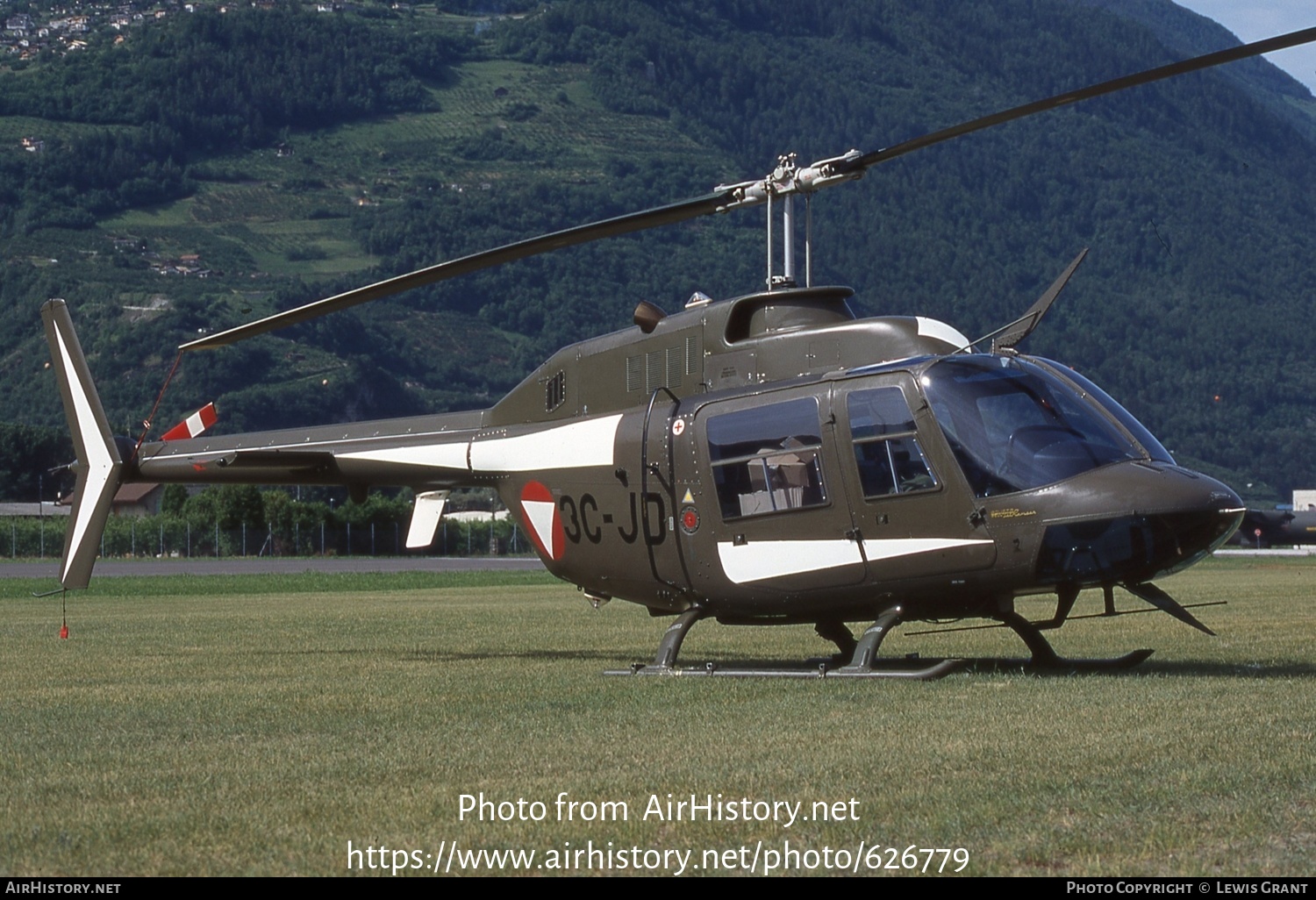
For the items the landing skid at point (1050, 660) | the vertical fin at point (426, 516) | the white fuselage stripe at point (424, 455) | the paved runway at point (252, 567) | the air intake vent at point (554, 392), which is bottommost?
the paved runway at point (252, 567)

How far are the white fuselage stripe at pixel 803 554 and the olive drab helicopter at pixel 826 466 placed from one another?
0.06 feet

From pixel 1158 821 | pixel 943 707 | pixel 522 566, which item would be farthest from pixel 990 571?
pixel 522 566

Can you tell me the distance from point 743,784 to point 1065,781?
62.5 inches

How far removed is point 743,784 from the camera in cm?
830

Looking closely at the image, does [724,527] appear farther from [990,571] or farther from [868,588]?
[990,571]

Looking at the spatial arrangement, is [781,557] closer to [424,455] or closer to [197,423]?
[424,455]

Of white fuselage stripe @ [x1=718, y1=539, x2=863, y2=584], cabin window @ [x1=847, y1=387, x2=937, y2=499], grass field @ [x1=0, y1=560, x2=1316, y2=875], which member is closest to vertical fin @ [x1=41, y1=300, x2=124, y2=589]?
grass field @ [x1=0, y1=560, x2=1316, y2=875]

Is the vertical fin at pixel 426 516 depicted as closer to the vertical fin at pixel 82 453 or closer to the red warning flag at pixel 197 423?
the red warning flag at pixel 197 423

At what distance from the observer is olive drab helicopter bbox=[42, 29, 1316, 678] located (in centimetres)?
1263

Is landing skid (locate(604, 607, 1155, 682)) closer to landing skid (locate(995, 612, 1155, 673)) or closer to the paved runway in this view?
landing skid (locate(995, 612, 1155, 673))

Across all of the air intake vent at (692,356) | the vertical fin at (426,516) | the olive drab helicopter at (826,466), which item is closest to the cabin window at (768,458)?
the olive drab helicopter at (826,466)

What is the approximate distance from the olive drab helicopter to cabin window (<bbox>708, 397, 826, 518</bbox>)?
0.06ft

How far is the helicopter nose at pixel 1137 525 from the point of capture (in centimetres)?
1226

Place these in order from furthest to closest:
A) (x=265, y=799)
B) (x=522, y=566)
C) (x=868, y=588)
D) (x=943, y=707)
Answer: (x=522, y=566)
(x=868, y=588)
(x=943, y=707)
(x=265, y=799)
